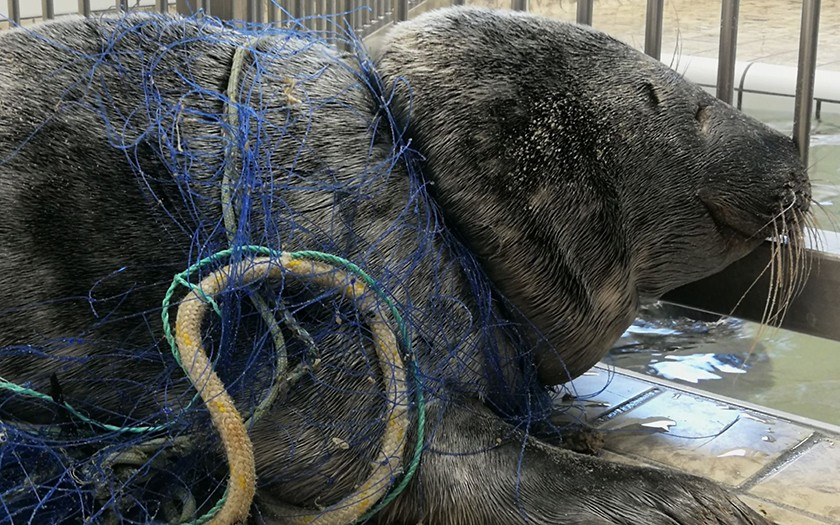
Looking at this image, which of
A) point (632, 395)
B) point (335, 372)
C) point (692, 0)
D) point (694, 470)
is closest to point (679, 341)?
point (632, 395)

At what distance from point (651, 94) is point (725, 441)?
37.0 inches

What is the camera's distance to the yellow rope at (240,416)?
221cm

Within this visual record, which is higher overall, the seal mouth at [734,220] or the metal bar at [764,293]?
the seal mouth at [734,220]

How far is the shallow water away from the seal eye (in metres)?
1.05

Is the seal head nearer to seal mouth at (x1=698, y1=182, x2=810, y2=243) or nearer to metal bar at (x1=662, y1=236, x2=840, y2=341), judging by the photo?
seal mouth at (x1=698, y1=182, x2=810, y2=243)

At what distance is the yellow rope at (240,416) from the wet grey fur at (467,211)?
51 millimetres

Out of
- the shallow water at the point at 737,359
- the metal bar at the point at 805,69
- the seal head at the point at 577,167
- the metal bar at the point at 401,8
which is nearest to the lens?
the seal head at the point at 577,167

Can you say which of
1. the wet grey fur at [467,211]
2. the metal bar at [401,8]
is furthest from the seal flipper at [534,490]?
the metal bar at [401,8]

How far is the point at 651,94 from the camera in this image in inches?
113

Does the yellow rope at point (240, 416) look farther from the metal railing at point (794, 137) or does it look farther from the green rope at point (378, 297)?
the metal railing at point (794, 137)

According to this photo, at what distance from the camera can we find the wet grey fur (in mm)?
2416

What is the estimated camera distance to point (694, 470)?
291 centimetres

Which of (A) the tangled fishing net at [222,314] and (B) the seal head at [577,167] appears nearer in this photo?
(A) the tangled fishing net at [222,314]

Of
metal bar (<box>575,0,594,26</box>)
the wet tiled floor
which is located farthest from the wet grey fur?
metal bar (<box>575,0,594,26</box>)
